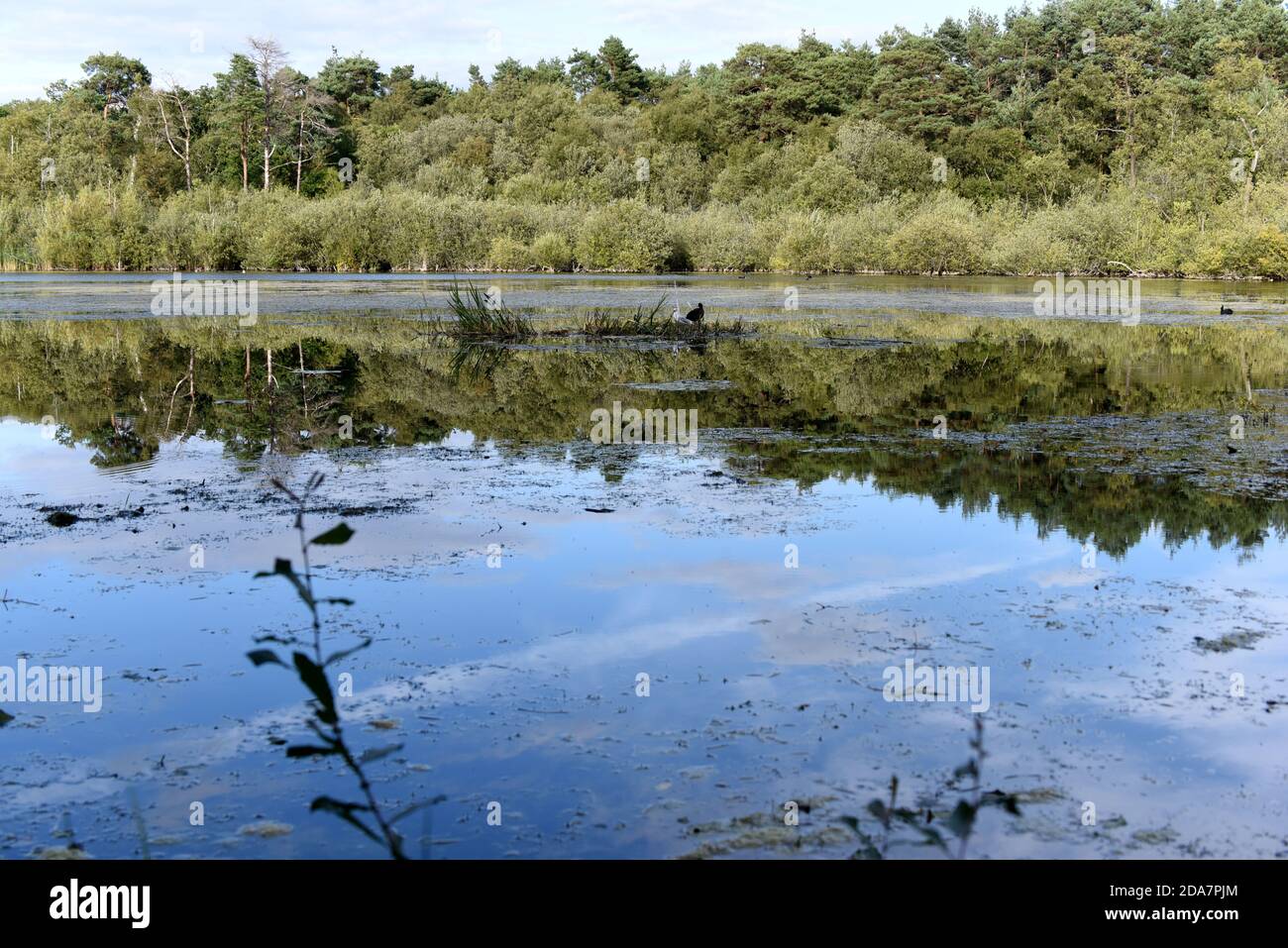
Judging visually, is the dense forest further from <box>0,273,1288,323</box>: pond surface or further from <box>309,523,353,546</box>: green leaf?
<box>309,523,353,546</box>: green leaf

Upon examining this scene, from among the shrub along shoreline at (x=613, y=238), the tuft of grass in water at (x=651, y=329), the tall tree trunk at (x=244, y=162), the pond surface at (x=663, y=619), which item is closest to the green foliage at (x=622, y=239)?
the shrub along shoreline at (x=613, y=238)

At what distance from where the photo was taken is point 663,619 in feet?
19.9

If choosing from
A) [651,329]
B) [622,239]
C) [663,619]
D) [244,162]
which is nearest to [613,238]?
[622,239]

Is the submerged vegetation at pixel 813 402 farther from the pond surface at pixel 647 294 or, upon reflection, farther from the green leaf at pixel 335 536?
the green leaf at pixel 335 536

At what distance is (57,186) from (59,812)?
66500 millimetres

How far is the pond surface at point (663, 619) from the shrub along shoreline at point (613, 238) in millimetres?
35123

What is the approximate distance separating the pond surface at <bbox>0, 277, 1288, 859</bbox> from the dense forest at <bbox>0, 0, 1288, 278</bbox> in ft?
119

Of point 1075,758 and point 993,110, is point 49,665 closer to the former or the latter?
point 1075,758

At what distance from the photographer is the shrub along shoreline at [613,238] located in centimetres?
4588

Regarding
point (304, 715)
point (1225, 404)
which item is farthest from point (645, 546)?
point (1225, 404)

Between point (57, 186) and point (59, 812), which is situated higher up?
point (57, 186)

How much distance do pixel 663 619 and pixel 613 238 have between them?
4540 cm
